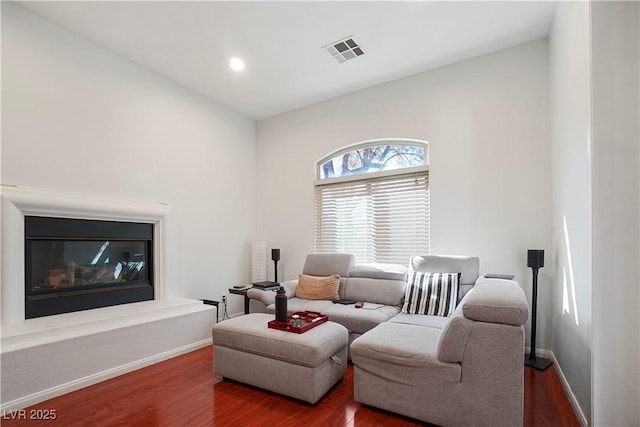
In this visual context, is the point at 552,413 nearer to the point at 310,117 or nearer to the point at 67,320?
the point at 67,320

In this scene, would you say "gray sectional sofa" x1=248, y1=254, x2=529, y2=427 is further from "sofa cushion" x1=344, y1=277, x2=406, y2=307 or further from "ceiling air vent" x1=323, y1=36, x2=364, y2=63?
"ceiling air vent" x1=323, y1=36, x2=364, y2=63

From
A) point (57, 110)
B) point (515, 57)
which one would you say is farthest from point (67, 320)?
point (515, 57)

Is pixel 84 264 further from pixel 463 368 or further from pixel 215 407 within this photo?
pixel 463 368

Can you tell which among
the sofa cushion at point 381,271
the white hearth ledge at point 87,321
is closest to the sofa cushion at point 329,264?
the sofa cushion at point 381,271

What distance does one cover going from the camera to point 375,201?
4113mm

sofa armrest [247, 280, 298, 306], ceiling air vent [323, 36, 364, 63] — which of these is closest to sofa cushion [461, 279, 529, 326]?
sofa armrest [247, 280, 298, 306]

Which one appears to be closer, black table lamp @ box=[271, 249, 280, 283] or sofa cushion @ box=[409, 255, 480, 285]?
sofa cushion @ box=[409, 255, 480, 285]

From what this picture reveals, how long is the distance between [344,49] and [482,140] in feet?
5.66

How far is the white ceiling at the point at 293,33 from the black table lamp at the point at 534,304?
2085mm

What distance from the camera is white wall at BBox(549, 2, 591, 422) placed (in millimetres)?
1865

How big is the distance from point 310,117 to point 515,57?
8.31 ft

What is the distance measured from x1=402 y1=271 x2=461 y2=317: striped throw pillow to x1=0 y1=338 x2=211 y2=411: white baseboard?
7.49 feet

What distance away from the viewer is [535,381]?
2545 mm

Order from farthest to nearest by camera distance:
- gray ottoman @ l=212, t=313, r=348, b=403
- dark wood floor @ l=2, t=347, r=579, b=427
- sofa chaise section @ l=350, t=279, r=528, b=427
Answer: gray ottoman @ l=212, t=313, r=348, b=403 → dark wood floor @ l=2, t=347, r=579, b=427 → sofa chaise section @ l=350, t=279, r=528, b=427
